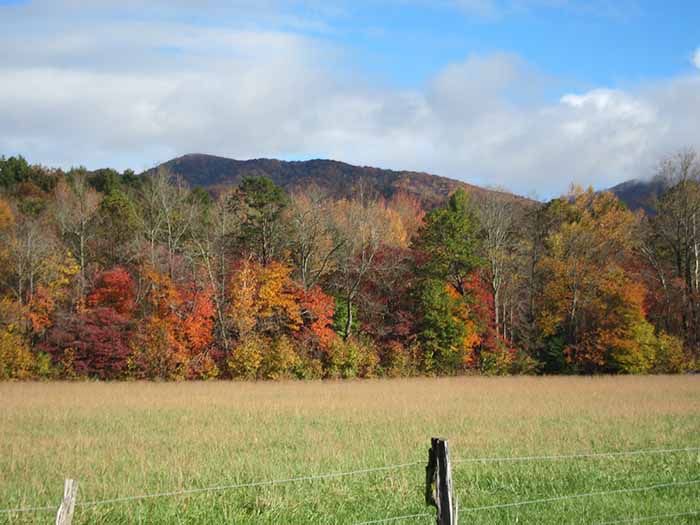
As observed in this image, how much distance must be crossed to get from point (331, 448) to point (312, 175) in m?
131

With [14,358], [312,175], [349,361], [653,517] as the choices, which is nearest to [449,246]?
[349,361]

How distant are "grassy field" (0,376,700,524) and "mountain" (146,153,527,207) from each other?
81.7 meters

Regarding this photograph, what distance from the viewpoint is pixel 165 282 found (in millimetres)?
40719

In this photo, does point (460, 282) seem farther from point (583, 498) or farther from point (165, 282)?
point (583, 498)

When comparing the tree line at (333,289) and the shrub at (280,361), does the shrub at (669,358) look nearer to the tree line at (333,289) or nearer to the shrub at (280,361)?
the tree line at (333,289)

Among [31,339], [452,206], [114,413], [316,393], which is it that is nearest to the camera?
[114,413]

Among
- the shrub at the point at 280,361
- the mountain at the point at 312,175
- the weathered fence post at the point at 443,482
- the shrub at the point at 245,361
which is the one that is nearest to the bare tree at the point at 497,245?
the shrub at the point at 280,361

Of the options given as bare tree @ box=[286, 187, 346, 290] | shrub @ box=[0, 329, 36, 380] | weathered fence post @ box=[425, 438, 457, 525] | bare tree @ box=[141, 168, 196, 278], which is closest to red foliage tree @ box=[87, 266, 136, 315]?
bare tree @ box=[141, 168, 196, 278]

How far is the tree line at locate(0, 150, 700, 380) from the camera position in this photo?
1576 inches

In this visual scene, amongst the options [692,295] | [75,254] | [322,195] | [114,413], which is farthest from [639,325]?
[75,254]

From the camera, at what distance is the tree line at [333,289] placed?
40031 millimetres

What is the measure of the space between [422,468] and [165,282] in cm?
3067

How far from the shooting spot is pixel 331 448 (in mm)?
15680

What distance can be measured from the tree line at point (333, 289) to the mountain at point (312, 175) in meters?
56.7
